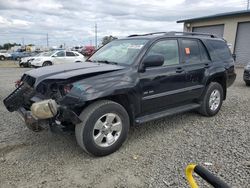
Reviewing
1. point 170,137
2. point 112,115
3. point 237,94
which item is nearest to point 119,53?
point 112,115

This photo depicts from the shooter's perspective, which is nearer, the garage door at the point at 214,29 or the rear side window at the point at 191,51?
the rear side window at the point at 191,51

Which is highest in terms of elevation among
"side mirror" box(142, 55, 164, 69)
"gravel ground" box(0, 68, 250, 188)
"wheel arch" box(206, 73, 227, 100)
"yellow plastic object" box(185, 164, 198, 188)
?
"side mirror" box(142, 55, 164, 69)

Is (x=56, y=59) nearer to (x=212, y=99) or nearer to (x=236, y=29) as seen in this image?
(x=236, y=29)

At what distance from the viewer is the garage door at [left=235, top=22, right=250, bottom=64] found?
17.5m

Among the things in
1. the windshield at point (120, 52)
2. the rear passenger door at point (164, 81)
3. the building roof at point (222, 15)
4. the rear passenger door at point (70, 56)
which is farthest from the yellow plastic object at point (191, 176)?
the building roof at point (222, 15)

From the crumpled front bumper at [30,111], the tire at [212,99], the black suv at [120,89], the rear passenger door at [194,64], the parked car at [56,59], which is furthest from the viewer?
the parked car at [56,59]

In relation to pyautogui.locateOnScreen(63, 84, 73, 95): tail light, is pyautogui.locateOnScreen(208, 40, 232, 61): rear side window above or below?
above

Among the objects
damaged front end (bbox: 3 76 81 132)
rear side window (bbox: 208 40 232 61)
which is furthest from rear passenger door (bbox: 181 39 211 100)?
damaged front end (bbox: 3 76 81 132)

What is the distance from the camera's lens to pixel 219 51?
539cm

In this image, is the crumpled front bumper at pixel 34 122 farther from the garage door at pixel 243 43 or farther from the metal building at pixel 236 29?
the garage door at pixel 243 43

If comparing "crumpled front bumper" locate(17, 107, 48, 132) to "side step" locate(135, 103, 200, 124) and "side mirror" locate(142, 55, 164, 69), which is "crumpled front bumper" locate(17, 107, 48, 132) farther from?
"side mirror" locate(142, 55, 164, 69)

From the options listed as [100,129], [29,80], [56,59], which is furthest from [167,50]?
[56,59]

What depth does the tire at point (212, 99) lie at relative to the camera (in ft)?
16.5

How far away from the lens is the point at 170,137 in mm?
4129
